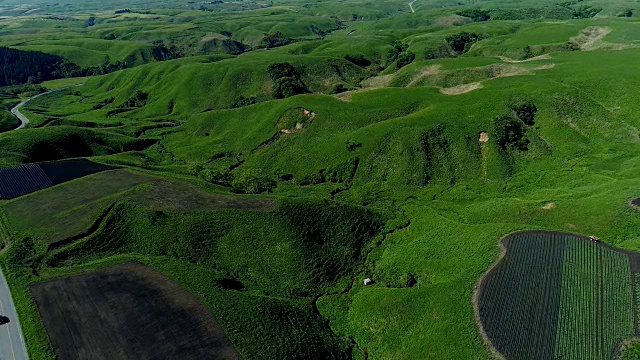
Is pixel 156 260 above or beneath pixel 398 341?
above

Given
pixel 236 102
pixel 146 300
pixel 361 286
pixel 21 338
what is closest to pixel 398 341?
pixel 361 286

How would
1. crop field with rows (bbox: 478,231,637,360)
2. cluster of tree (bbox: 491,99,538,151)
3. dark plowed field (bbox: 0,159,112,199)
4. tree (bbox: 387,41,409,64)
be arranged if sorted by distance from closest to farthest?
crop field with rows (bbox: 478,231,637,360) < dark plowed field (bbox: 0,159,112,199) < cluster of tree (bbox: 491,99,538,151) < tree (bbox: 387,41,409,64)

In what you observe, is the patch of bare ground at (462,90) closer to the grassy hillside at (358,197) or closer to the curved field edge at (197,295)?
the grassy hillside at (358,197)

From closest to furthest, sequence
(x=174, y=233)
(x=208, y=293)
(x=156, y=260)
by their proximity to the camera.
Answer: (x=208, y=293)
(x=156, y=260)
(x=174, y=233)

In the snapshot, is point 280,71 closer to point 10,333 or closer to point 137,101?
point 137,101

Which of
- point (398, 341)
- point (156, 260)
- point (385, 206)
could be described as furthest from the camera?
point (385, 206)

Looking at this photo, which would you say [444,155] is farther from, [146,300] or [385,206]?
[146,300]

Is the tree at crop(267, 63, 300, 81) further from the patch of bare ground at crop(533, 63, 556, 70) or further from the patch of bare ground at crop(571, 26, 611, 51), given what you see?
the patch of bare ground at crop(571, 26, 611, 51)

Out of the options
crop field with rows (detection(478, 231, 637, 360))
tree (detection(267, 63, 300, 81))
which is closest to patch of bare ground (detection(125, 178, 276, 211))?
crop field with rows (detection(478, 231, 637, 360))
